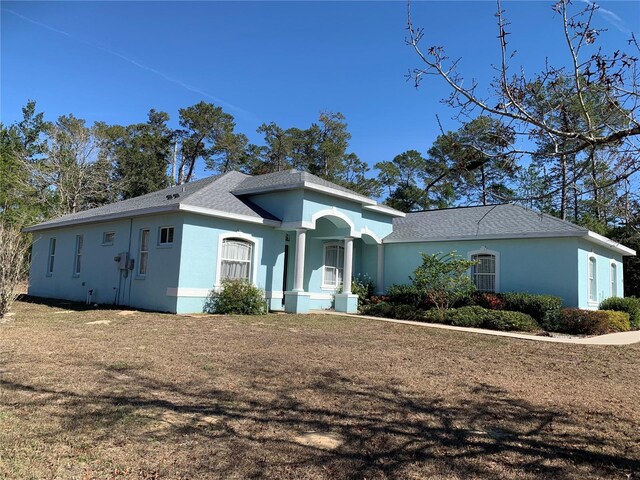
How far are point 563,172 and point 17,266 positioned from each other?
40.2 ft

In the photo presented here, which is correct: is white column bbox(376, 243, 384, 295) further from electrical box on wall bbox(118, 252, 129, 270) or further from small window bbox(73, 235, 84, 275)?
small window bbox(73, 235, 84, 275)

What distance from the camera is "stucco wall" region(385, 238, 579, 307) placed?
53.0ft

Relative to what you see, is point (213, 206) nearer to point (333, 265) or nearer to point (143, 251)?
point (143, 251)

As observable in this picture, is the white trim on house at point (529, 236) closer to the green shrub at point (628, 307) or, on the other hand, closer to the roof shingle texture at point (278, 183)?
the green shrub at point (628, 307)

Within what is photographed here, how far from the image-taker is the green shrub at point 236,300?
14836 mm

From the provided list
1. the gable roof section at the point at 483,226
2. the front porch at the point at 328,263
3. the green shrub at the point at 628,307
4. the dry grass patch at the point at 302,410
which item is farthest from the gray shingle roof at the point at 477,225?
the dry grass patch at the point at 302,410

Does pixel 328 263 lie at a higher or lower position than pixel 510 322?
higher

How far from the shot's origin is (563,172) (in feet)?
15.4

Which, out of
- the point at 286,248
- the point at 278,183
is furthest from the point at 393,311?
the point at 278,183

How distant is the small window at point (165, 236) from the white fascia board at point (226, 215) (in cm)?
134

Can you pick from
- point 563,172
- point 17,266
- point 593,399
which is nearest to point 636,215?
point 563,172

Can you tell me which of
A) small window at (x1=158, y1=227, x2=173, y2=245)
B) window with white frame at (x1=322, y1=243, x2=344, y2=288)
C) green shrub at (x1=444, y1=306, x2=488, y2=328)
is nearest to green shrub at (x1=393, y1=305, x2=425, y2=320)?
green shrub at (x1=444, y1=306, x2=488, y2=328)

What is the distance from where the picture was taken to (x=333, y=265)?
20.0 metres

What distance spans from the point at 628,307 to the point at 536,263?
404cm
